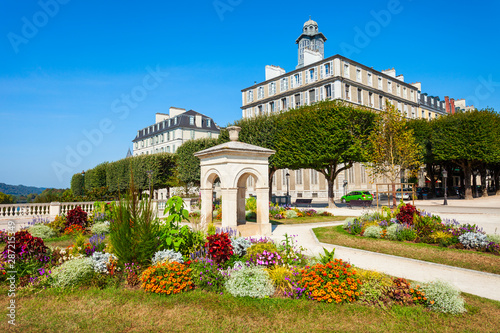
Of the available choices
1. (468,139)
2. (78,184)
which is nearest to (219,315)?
(468,139)

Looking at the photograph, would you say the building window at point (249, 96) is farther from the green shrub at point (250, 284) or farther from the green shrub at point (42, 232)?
the green shrub at point (250, 284)

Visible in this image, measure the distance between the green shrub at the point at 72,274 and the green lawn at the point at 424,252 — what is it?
8.26 m

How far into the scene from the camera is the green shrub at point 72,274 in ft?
21.0

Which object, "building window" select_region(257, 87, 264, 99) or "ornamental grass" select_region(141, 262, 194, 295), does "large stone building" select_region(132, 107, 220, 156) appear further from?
"ornamental grass" select_region(141, 262, 194, 295)

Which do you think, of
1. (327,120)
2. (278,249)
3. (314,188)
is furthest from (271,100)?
(278,249)

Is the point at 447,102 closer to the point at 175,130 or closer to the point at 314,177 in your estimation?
the point at 314,177

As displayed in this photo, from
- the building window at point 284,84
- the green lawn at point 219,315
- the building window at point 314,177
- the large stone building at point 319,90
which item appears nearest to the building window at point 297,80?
the large stone building at point 319,90

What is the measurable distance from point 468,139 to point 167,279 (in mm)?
39256

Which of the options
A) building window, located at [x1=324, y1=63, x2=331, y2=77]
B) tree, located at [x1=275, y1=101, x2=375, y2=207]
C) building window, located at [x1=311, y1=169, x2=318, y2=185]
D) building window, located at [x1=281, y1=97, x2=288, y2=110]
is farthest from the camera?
building window, located at [x1=281, y1=97, x2=288, y2=110]

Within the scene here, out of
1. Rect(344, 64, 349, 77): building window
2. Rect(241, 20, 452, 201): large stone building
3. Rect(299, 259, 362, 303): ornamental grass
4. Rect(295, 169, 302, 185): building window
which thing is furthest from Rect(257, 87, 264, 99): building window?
Rect(299, 259, 362, 303): ornamental grass

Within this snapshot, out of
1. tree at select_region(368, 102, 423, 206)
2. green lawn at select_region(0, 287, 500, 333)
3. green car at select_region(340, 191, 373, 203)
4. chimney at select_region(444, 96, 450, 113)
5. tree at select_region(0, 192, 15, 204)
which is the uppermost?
chimney at select_region(444, 96, 450, 113)

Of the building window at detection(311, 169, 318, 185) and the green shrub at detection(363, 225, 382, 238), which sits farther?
the building window at detection(311, 169, 318, 185)

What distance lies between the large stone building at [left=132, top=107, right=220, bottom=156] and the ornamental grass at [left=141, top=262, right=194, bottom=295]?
61.0 meters

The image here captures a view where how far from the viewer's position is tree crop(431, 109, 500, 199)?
33438 mm
